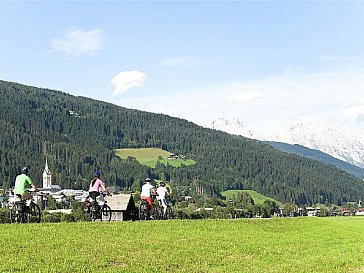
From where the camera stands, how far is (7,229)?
24.6m


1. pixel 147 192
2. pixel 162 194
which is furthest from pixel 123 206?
pixel 147 192

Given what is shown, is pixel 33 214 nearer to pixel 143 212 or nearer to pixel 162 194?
pixel 143 212

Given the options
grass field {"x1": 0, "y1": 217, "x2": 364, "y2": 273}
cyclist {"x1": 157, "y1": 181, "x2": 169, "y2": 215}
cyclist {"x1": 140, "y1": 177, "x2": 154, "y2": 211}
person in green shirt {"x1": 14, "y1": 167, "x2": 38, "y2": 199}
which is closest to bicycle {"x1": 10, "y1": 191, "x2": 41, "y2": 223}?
person in green shirt {"x1": 14, "y1": 167, "x2": 38, "y2": 199}

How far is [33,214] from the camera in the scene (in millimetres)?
30297

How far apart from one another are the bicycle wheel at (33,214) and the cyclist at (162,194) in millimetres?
8521

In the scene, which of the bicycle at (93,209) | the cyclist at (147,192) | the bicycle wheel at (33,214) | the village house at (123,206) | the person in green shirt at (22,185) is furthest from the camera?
the village house at (123,206)

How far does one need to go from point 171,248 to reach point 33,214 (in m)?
11.3

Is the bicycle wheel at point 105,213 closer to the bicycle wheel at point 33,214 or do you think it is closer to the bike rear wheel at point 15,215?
the bicycle wheel at point 33,214

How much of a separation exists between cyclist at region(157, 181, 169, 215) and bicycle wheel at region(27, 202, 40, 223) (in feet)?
28.0

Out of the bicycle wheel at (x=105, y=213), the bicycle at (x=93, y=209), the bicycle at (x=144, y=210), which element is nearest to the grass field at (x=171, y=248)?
the bicycle at (x=93, y=209)

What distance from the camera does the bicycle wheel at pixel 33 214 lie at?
30.1 meters

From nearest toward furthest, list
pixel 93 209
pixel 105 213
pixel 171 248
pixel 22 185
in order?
pixel 171 248
pixel 22 185
pixel 93 209
pixel 105 213

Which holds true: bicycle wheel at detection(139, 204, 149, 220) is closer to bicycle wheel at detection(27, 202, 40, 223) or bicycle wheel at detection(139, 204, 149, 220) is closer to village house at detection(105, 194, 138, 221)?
village house at detection(105, 194, 138, 221)

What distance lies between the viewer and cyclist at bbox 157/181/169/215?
3572cm
